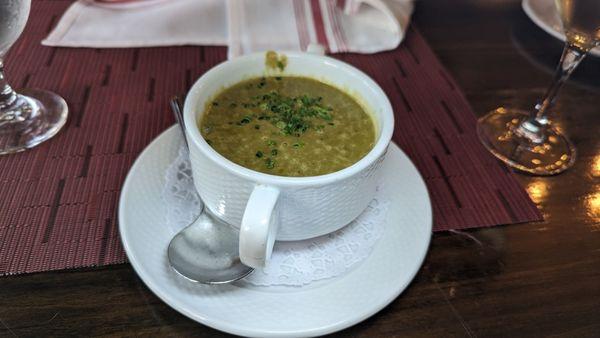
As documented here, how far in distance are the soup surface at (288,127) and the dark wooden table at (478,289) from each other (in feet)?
0.78

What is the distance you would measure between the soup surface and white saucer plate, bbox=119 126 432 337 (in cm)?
13

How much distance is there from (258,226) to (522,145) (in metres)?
0.75

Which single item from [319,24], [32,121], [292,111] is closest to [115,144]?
[32,121]

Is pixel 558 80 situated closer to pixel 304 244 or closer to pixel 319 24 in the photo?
pixel 319 24

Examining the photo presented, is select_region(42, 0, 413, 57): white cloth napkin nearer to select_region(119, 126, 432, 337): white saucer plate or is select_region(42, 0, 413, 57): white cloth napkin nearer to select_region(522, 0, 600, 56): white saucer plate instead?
select_region(522, 0, 600, 56): white saucer plate

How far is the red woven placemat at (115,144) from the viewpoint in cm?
81

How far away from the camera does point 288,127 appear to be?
0.86 m

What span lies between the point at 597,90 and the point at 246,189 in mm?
1048

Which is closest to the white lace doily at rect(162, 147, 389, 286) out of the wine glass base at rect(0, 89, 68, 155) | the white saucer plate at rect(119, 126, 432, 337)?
the white saucer plate at rect(119, 126, 432, 337)

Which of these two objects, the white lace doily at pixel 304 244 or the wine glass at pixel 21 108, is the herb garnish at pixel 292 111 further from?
the wine glass at pixel 21 108

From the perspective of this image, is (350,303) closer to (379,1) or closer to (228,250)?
(228,250)

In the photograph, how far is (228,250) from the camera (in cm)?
75

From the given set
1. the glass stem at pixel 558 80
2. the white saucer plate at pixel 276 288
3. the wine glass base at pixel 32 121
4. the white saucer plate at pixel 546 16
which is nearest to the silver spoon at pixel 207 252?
the white saucer plate at pixel 276 288

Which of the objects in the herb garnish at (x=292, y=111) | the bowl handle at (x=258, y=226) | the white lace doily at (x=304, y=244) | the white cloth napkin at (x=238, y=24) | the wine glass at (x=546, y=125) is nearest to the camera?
the bowl handle at (x=258, y=226)
